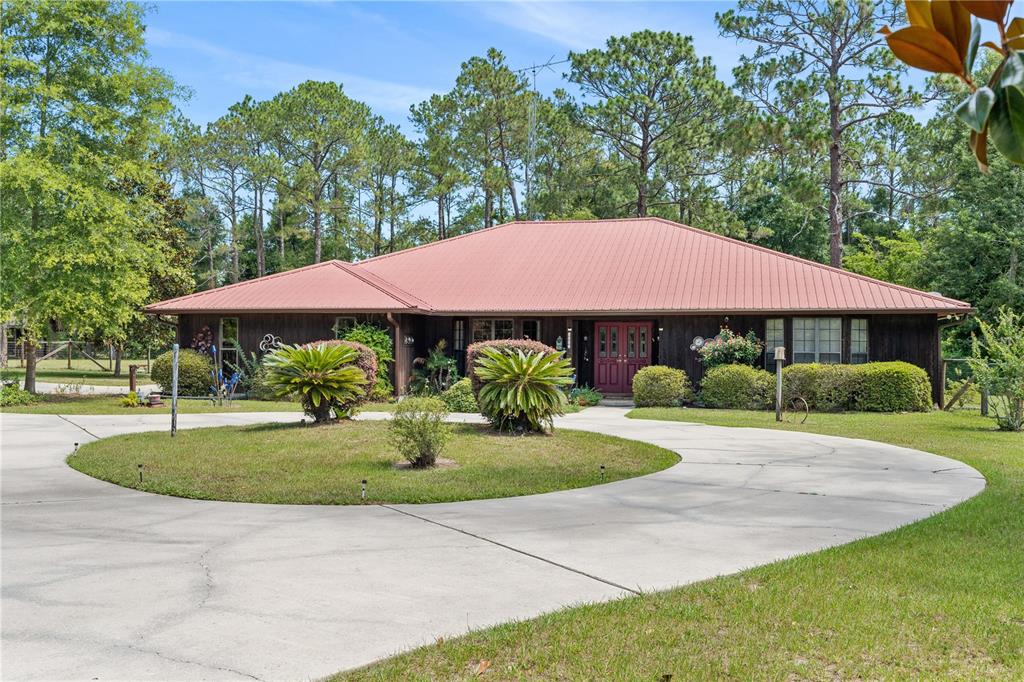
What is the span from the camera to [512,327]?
23906 mm

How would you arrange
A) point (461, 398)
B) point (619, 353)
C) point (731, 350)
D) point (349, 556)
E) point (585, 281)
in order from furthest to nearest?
point (585, 281), point (619, 353), point (731, 350), point (461, 398), point (349, 556)

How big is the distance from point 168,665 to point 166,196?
123 ft

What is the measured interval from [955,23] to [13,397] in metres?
23.3

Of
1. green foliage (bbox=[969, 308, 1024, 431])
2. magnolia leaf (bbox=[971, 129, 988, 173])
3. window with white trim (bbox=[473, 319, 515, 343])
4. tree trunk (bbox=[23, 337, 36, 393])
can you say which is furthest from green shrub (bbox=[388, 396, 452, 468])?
tree trunk (bbox=[23, 337, 36, 393])

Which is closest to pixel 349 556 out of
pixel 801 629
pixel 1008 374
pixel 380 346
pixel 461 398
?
pixel 801 629

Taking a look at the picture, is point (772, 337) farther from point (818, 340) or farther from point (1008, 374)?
point (1008, 374)

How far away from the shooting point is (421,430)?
9.90 meters

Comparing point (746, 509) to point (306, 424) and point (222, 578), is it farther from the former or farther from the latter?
point (306, 424)

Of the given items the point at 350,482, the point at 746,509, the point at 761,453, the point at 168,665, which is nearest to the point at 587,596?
the point at 168,665

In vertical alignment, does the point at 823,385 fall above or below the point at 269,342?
below

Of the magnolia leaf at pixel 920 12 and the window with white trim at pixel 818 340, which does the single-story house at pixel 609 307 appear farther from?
the magnolia leaf at pixel 920 12

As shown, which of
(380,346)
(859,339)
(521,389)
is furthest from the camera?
(380,346)

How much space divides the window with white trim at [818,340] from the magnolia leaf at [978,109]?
2128cm

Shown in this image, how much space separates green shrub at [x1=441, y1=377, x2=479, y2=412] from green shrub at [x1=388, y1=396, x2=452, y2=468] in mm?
8387
